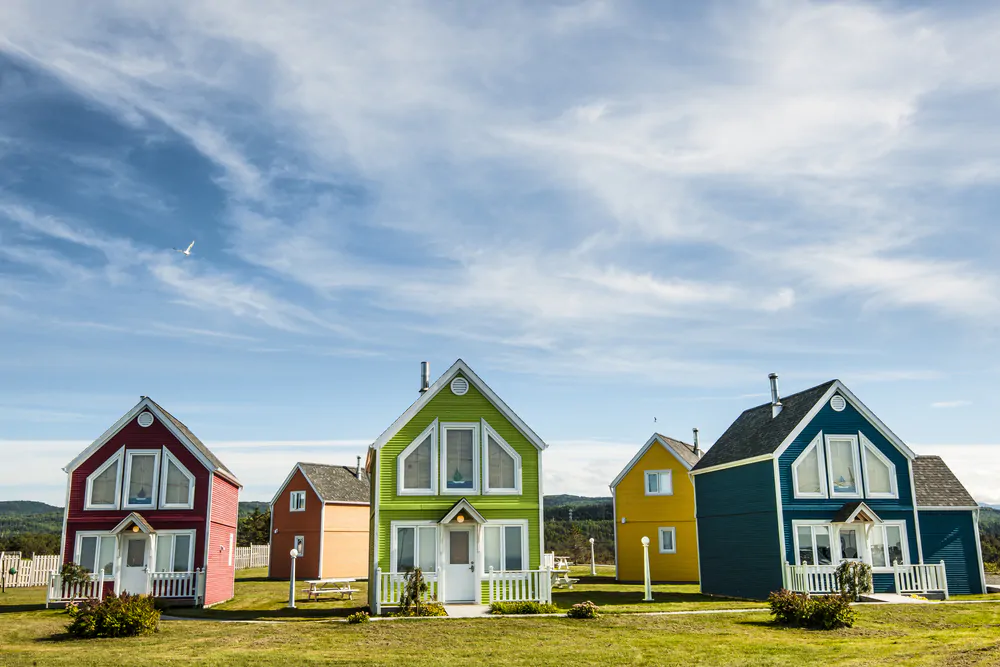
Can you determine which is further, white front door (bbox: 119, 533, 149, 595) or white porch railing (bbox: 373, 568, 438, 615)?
white front door (bbox: 119, 533, 149, 595)

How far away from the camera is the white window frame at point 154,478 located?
2983 centimetres

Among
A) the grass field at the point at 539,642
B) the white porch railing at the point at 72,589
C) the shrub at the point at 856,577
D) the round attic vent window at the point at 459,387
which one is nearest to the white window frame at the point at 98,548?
the white porch railing at the point at 72,589

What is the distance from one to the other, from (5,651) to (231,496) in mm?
15897

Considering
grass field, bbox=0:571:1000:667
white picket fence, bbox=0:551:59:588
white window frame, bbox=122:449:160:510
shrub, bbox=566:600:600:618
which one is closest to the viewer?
grass field, bbox=0:571:1000:667

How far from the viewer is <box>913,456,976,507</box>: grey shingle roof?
3212cm

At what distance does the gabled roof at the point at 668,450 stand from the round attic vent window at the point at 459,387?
56.4 feet

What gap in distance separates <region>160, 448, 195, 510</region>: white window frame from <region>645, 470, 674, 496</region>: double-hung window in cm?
2178

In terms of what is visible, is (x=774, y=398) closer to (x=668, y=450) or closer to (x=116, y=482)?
(x=668, y=450)

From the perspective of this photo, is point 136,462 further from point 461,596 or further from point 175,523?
point 461,596

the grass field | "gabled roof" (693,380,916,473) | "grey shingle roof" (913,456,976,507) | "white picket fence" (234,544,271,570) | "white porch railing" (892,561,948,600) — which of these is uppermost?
"gabled roof" (693,380,916,473)

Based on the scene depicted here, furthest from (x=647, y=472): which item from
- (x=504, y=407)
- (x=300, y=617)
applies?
(x=300, y=617)

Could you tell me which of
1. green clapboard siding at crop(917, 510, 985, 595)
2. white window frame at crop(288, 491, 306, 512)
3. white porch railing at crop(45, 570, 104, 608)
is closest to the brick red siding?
white porch railing at crop(45, 570, 104, 608)

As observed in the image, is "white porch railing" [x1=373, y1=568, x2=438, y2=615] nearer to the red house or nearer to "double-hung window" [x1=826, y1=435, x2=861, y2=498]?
the red house

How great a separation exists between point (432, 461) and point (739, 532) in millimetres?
12419
